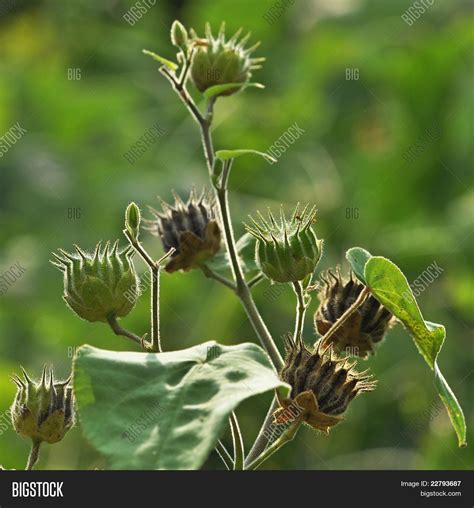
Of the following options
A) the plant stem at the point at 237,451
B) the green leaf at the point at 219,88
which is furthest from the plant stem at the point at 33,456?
the green leaf at the point at 219,88

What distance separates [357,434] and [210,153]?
11.5 feet

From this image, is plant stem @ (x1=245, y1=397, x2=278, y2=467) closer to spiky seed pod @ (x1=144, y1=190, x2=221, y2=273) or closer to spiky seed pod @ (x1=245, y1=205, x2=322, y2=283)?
spiky seed pod @ (x1=245, y1=205, x2=322, y2=283)

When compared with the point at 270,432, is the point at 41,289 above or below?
below

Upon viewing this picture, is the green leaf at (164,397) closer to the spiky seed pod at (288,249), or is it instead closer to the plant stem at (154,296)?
the plant stem at (154,296)

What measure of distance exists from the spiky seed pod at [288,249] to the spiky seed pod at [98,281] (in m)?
0.25

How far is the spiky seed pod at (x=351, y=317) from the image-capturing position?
2037mm

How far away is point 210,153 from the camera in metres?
2.12

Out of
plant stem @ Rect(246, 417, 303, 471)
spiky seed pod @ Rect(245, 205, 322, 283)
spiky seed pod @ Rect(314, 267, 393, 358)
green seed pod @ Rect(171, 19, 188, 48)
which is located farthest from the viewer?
green seed pod @ Rect(171, 19, 188, 48)

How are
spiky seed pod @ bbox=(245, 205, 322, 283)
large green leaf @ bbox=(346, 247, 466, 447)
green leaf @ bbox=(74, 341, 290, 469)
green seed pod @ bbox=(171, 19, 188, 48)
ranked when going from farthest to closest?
green seed pod @ bbox=(171, 19, 188, 48)
spiky seed pod @ bbox=(245, 205, 322, 283)
large green leaf @ bbox=(346, 247, 466, 447)
green leaf @ bbox=(74, 341, 290, 469)

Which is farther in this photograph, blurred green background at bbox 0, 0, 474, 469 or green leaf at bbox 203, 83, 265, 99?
blurred green background at bbox 0, 0, 474, 469

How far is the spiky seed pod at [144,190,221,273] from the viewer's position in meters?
2.25

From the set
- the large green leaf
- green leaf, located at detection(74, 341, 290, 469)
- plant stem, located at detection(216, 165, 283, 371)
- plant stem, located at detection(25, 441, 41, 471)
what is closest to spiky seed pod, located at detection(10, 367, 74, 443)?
plant stem, located at detection(25, 441, 41, 471)

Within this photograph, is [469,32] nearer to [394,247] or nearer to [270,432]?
[394,247]
